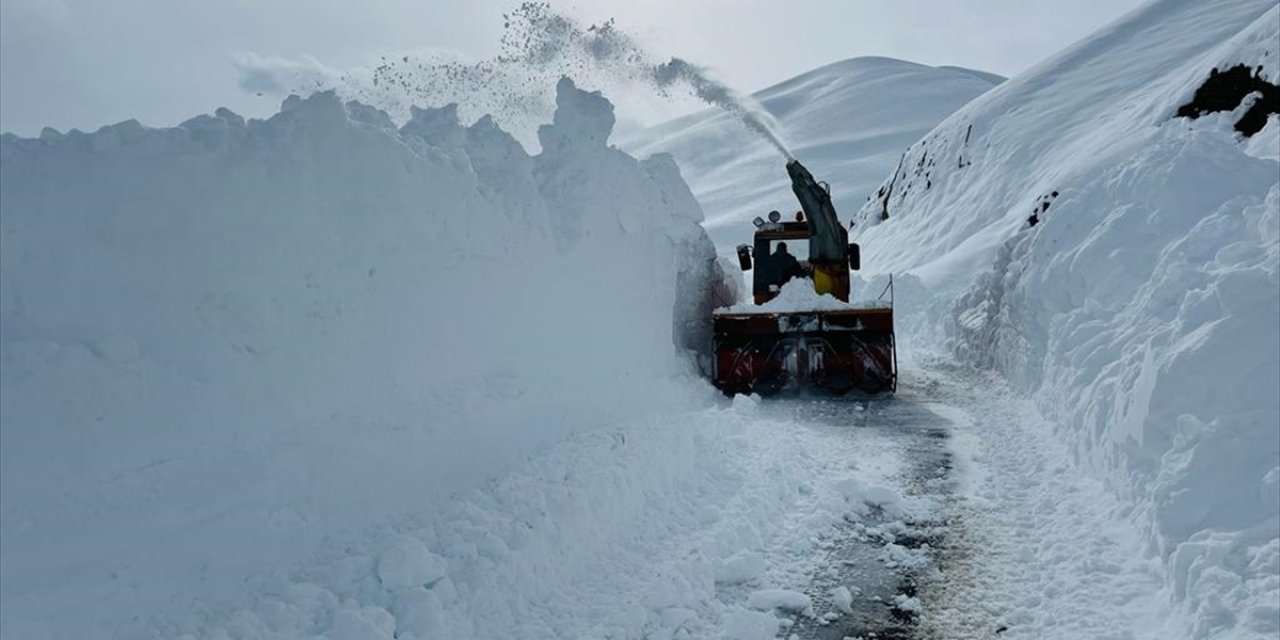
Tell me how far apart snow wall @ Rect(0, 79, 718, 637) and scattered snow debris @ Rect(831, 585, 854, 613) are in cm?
275

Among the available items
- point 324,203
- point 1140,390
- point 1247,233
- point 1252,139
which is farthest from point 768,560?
point 1252,139

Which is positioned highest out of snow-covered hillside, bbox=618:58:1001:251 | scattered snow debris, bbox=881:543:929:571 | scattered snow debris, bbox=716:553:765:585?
snow-covered hillside, bbox=618:58:1001:251

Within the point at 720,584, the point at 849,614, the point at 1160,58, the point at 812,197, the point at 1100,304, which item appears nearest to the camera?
the point at 849,614

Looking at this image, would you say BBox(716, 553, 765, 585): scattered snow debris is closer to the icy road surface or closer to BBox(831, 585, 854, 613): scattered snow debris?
the icy road surface

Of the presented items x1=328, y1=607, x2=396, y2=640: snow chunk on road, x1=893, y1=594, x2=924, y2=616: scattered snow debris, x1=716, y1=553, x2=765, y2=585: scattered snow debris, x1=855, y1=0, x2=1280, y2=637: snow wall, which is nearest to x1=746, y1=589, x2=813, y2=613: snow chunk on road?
x1=716, y1=553, x2=765, y2=585: scattered snow debris

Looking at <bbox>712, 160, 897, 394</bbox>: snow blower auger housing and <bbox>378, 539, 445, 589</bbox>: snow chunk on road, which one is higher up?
<bbox>712, 160, 897, 394</bbox>: snow blower auger housing

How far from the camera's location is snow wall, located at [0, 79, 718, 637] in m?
4.16

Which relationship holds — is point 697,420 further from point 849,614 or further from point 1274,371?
point 1274,371

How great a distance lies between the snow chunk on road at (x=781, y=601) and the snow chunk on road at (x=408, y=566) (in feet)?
6.51

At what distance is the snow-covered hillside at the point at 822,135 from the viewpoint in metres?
78.0

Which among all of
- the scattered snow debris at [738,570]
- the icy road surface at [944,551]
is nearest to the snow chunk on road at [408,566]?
the icy road surface at [944,551]

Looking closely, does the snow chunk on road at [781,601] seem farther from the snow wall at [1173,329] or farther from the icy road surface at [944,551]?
the snow wall at [1173,329]

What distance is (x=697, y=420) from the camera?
32.4 feet

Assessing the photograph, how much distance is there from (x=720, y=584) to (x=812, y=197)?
391 inches
